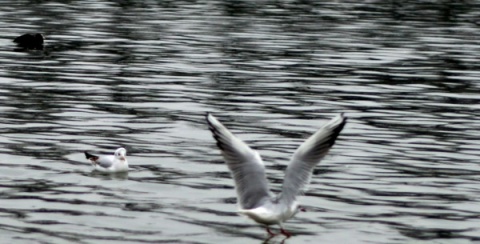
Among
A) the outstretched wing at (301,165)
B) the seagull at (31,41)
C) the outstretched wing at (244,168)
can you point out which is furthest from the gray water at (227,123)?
the outstretched wing at (301,165)

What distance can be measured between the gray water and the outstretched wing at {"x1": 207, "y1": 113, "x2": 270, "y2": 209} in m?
0.81

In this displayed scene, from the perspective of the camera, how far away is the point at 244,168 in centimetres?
1205

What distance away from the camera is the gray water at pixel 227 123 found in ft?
44.5

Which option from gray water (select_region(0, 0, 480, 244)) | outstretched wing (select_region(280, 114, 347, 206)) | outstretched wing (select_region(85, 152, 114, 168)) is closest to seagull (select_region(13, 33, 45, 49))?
gray water (select_region(0, 0, 480, 244))

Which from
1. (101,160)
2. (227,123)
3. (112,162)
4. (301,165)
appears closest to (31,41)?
(227,123)

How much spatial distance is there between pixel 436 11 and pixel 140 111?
82.5ft

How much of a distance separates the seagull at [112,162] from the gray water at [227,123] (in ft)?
0.50

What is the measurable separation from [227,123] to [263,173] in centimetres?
818

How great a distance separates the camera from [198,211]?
46.0 feet

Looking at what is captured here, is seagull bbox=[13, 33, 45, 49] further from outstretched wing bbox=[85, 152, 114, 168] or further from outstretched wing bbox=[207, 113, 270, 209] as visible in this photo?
outstretched wing bbox=[207, 113, 270, 209]

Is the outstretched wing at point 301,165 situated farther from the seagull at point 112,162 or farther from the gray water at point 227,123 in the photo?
the seagull at point 112,162

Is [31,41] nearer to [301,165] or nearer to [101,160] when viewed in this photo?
[101,160]

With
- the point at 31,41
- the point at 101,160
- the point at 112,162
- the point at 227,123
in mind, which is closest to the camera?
the point at 112,162

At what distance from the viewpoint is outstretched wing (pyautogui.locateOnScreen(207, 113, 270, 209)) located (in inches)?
468
